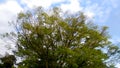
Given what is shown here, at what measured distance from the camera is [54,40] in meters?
36.5

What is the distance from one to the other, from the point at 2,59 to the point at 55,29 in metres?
13.8

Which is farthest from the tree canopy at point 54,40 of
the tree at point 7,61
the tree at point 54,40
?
the tree at point 7,61

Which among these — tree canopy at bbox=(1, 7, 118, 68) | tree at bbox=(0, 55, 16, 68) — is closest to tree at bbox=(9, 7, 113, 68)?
tree canopy at bbox=(1, 7, 118, 68)

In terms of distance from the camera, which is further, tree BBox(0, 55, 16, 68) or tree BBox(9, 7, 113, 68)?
tree BBox(0, 55, 16, 68)

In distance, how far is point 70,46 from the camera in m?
36.7

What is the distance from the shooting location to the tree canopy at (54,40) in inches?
1396

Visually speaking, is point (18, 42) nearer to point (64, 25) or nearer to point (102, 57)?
point (64, 25)

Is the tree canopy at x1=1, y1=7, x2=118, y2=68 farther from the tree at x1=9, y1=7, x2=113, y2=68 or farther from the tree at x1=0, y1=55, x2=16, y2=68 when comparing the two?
the tree at x1=0, y1=55, x2=16, y2=68

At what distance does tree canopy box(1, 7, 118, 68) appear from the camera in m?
35.5

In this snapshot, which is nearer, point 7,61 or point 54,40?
point 54,40

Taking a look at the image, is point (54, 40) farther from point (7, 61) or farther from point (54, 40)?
point (7, 61)

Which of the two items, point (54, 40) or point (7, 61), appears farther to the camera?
point (7, 61)

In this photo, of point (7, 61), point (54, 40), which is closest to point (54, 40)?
point (54, 40)

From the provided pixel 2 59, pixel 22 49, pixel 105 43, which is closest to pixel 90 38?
pixel 105 43
